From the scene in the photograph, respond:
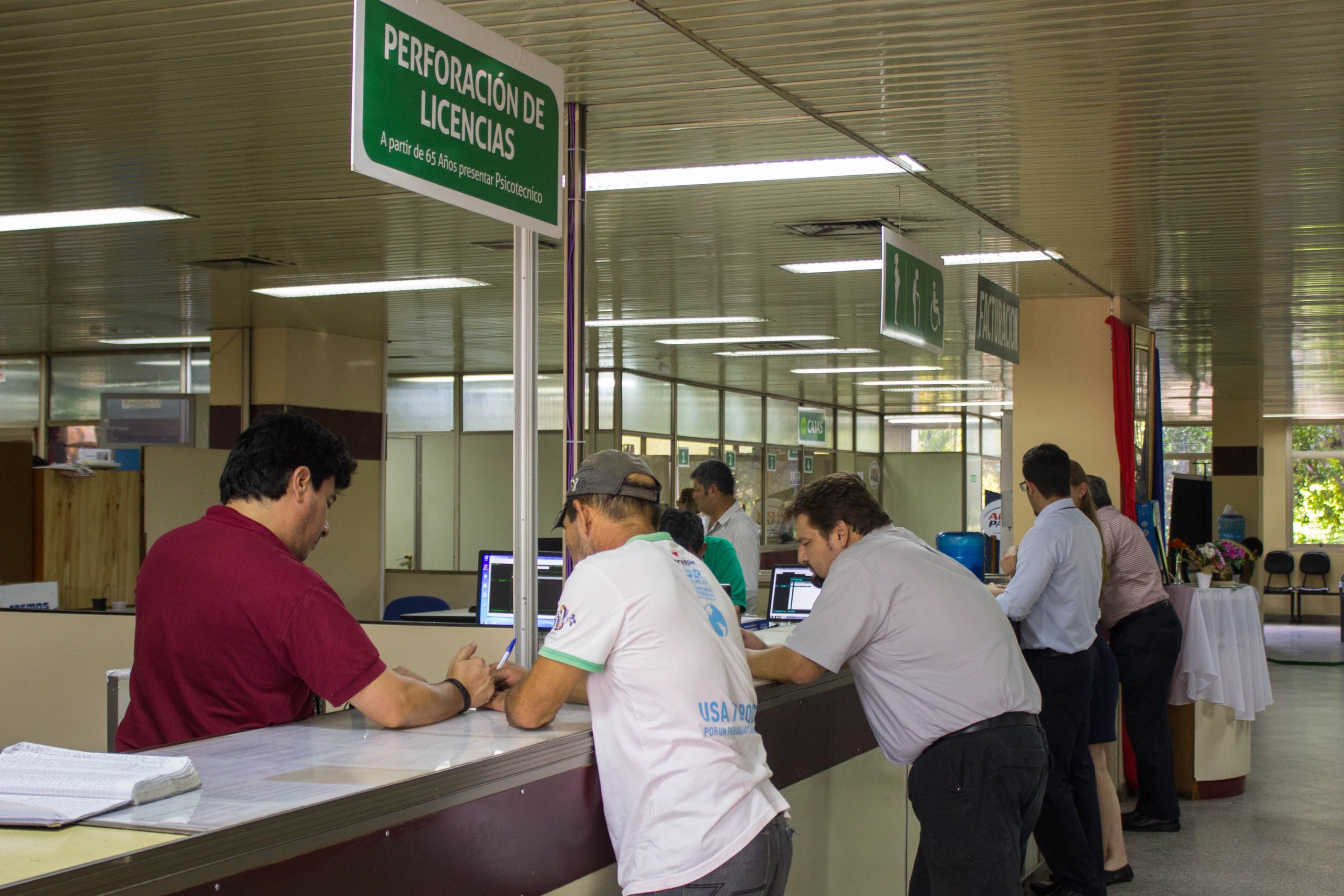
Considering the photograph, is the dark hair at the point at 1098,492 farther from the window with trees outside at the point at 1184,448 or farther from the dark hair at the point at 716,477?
the window with trees outside at the point at 1184,448

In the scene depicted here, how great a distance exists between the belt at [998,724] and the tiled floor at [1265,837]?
8.56 ft

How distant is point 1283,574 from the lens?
796 inches

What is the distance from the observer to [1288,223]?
21.1 ft

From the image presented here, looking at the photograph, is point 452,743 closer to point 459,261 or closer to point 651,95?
point 651,95

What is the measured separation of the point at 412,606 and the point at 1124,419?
4.86 m

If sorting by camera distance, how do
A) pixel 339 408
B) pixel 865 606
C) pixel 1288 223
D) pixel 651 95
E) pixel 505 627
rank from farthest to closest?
pixel 339 408, pixel 1288 223, pixel 505 627, pixel 651 95, pixel 865 606

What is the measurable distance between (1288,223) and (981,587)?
4363 mm

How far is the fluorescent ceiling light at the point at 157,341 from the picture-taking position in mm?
11445

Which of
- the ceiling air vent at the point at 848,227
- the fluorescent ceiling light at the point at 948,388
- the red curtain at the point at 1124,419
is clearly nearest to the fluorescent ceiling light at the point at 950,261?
the ceiling air vent at the point at 848,227

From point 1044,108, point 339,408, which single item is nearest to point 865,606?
point 1044,108

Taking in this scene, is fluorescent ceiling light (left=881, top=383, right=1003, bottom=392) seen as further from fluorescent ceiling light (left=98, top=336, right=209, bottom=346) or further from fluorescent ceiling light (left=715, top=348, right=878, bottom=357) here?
fluorescent ceiling light (left=98, top=336, right=209, bottom=346)

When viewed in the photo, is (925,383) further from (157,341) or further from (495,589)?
(495,589)

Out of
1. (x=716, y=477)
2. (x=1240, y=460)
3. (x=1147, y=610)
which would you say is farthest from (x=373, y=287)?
(x=1240, y=460)

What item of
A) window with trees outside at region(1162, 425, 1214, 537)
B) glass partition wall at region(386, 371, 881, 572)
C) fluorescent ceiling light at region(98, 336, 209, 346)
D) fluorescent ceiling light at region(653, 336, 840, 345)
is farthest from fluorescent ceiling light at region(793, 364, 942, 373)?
window with trees outside at region(1162, 425, 1214, 537)
